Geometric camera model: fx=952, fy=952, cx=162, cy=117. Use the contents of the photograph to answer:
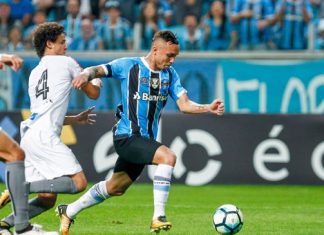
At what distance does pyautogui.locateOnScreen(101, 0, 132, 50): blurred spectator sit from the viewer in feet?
58.1

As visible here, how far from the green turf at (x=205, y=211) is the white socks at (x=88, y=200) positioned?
0.33 m

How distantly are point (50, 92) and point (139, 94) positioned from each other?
1095 mm

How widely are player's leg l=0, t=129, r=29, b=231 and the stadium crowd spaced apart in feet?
32.4

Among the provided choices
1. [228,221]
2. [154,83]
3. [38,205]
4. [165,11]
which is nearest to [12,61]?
[38,205]

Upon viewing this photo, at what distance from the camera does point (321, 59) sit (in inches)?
669

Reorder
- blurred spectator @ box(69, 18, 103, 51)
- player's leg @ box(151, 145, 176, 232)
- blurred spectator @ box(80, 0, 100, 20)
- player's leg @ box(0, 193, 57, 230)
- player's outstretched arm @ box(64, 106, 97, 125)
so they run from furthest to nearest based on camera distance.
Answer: blurred spectator @ box(80, 0, 100, 20)
blurred spectator @ box(69, 18, 103, 51)
player's outstretched arm @ box(64, 106, 97, 125)
player's leg @ box(151, 145, 176, 232)
player's leg @ box(0, 193, 57, 230)

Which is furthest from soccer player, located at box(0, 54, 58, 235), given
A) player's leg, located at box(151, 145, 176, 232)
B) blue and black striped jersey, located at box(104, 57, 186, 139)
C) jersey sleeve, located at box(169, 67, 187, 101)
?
jersey sleeve, located at box(169, 67, 187, 101)

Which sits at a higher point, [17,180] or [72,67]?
[72,67]

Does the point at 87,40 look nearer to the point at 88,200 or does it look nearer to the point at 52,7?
the point at 52,7

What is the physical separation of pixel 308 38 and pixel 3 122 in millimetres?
5682

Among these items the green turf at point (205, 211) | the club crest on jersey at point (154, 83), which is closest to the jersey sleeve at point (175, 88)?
the club crest on jersey at point (154, 83)

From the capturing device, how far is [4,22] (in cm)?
1838

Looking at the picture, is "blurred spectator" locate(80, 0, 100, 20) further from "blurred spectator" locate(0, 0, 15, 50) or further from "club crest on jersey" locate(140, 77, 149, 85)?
"club crest on jersey" locate(140, 77, 149, 85)

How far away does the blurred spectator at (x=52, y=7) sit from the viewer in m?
18.7
